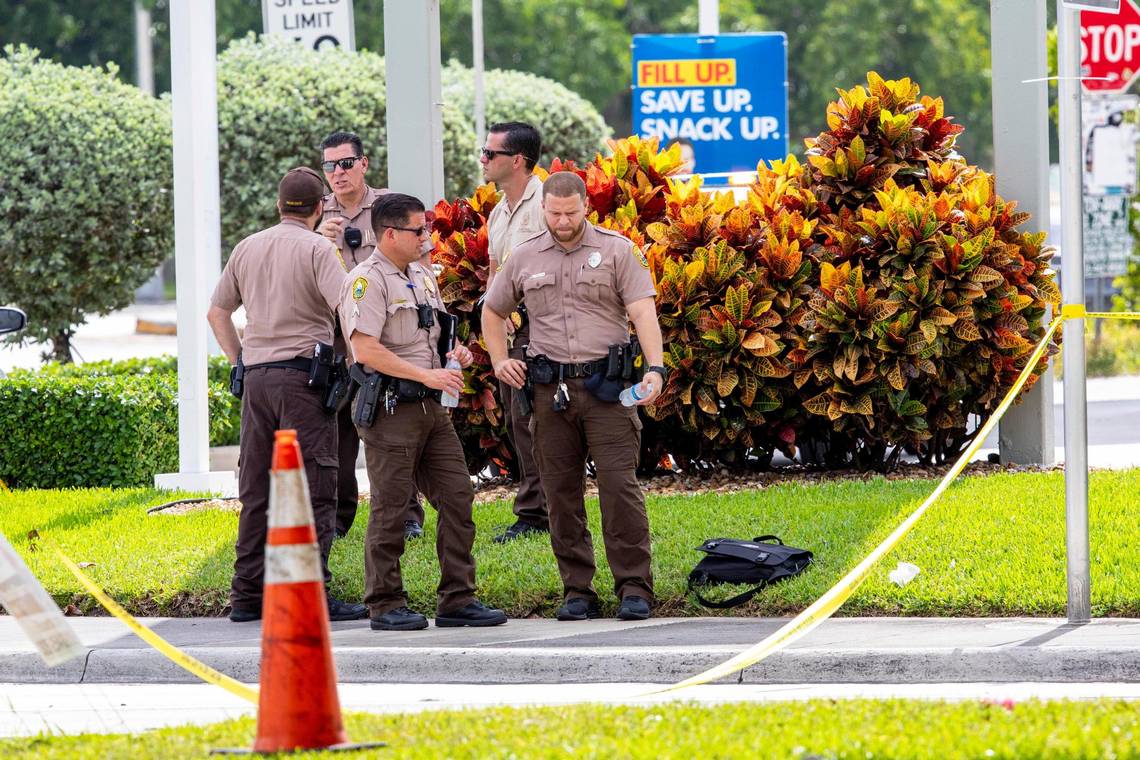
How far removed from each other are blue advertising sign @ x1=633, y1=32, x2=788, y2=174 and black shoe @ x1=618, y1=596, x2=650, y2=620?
9965 mm

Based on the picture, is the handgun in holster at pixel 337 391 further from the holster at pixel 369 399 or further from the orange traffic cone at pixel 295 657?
the orange traffic cone at pixel 295 657

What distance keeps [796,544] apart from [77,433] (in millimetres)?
6122

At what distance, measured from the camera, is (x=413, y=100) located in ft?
34.7

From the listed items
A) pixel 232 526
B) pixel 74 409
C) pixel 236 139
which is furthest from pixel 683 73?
pixel 232 526

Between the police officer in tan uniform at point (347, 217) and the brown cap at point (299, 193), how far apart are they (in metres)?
0.47

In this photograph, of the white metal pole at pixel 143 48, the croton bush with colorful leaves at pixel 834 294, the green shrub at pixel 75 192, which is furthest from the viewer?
the white metal pole at pixel 143 48

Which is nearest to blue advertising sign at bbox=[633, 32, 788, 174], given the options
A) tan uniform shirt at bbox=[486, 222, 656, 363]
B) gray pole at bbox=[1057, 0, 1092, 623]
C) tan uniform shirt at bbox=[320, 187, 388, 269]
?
tan uniform shirt at bbox=[320, 187, 388, 269]

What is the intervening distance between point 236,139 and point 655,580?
38.6 ft

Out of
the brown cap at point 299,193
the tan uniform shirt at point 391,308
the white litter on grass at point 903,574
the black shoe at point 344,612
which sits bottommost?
the black shoe at point 344,612

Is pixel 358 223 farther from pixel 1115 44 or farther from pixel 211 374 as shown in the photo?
pixel 1115 44

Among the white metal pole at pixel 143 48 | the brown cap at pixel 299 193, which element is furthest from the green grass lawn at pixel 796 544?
the white metal pole at pixel 143 48

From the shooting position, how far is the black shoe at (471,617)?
24.8 ft

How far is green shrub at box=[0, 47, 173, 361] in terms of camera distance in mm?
15875

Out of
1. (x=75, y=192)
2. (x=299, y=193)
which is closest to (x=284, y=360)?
(x=299, y=193)
